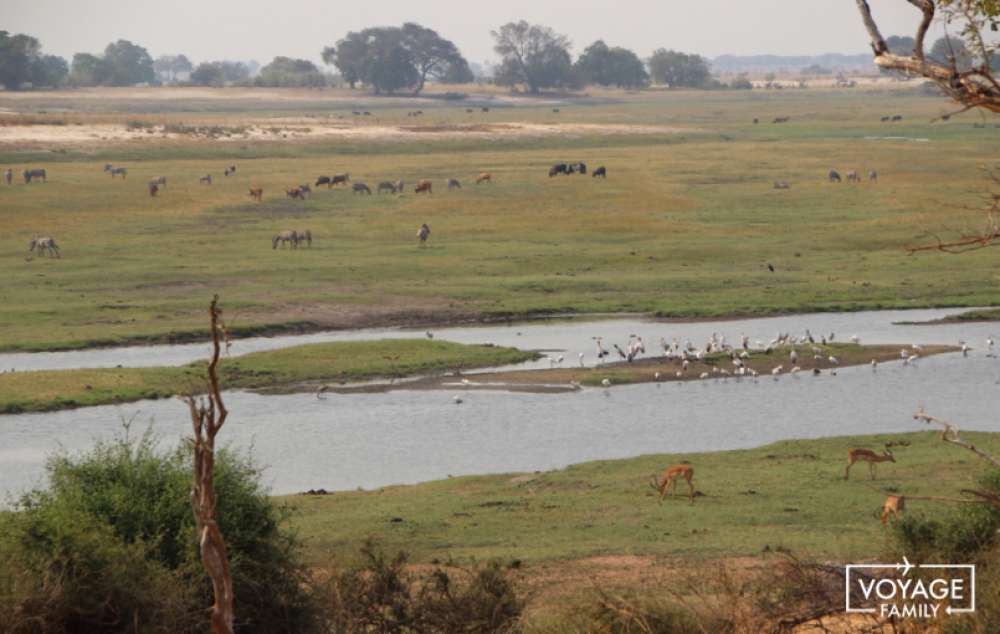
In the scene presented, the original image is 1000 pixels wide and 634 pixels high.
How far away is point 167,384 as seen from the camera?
94.9ft

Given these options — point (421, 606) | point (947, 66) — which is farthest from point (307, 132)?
point (947, 66)

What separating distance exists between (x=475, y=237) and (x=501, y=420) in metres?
21.9

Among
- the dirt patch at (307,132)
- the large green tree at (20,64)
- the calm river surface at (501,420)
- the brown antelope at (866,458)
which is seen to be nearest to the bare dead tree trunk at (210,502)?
the brown antelope at (866,458)

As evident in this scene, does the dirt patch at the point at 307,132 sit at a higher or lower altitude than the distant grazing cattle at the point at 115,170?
higher

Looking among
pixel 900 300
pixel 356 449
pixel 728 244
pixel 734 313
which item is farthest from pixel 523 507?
pixel 728 244

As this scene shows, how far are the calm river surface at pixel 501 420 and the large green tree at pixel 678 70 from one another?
474ft

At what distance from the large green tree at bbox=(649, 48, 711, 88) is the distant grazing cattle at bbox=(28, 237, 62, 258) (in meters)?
136

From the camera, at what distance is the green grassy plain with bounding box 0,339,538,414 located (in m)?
28.0

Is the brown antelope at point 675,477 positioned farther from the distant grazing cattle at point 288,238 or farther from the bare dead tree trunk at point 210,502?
the distant grazing cattle at point 288,238

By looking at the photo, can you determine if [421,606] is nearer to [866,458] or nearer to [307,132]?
[866,458]

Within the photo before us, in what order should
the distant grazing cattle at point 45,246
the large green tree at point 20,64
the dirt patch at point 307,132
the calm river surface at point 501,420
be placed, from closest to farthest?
the calm river surface at point 501,420
the distant grazing cattle at point 45,246
the dirt patch at point 307,132
the large green tree at point 20,64

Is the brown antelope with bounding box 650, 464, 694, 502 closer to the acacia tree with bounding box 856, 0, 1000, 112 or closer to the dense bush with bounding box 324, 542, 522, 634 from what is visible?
the dense bush with bounding box 324, 542, 522, 634

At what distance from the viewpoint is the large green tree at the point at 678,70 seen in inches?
6860

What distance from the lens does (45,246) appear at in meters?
43.8
